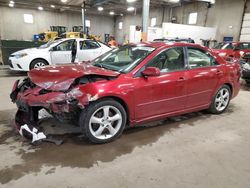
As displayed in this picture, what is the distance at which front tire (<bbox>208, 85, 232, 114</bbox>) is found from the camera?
13.5ft

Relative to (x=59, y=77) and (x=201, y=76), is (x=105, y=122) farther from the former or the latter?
(x=201, y=76)

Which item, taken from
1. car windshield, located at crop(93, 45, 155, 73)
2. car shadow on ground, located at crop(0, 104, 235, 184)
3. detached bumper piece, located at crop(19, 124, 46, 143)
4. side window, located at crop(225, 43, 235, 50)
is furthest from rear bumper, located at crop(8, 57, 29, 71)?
side window, located at crop(225, 43, 235, 50)

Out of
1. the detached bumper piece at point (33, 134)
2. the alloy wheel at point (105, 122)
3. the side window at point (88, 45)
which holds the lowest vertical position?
the detached bumper piece at point (33, 134)

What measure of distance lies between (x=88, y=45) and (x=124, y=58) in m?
5.03

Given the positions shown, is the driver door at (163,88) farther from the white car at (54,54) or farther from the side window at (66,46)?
the side window at (66,46)

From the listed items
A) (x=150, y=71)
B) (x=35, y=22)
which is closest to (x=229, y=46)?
(x=150, y=71)

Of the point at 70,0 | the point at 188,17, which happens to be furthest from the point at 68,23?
the point at 188,17

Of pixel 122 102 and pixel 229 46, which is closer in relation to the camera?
pixel 122 102

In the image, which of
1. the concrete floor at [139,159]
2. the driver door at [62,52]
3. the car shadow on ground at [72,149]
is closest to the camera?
the concrete floor at [139,159]

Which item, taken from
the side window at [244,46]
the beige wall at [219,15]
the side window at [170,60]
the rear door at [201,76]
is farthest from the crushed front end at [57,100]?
the beige wall at [219,15]

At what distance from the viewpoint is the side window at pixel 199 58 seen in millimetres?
3621

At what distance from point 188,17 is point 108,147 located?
1714cm

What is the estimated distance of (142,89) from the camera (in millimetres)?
3027

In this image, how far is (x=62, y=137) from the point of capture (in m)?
3.15
